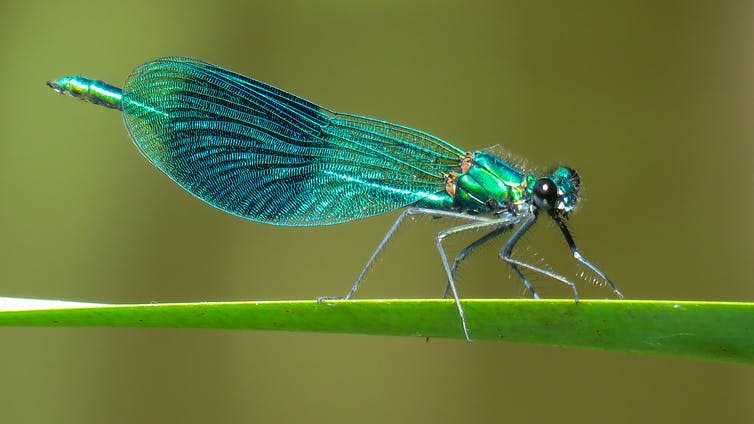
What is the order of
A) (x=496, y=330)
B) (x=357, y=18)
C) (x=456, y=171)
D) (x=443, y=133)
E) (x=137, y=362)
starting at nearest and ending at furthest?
(x=496, y=330) < (x=456, y=171) < (x=137, y=362) < (x=443, y=133) < (x=357, y=18)

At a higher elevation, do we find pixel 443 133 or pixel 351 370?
pixel 443 133

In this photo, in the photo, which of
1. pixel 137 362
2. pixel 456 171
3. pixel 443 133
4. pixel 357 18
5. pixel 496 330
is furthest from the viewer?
pixel 357 18

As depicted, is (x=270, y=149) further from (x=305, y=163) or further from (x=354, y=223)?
(x=354, y=223)

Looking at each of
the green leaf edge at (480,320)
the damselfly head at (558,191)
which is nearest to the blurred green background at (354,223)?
the damselfly head at (558,191)

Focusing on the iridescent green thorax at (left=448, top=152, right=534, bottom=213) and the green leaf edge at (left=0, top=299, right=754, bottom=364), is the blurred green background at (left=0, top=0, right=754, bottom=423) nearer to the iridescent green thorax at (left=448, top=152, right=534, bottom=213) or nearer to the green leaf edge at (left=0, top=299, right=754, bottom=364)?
the iridescent green thorax at (left=448, top=152, right=534, bottom=213)

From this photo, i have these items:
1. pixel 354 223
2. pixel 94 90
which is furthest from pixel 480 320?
pixel 354 223

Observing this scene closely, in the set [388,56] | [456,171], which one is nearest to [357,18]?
[388,56]

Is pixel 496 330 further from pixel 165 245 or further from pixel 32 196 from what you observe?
pixel 32 196
